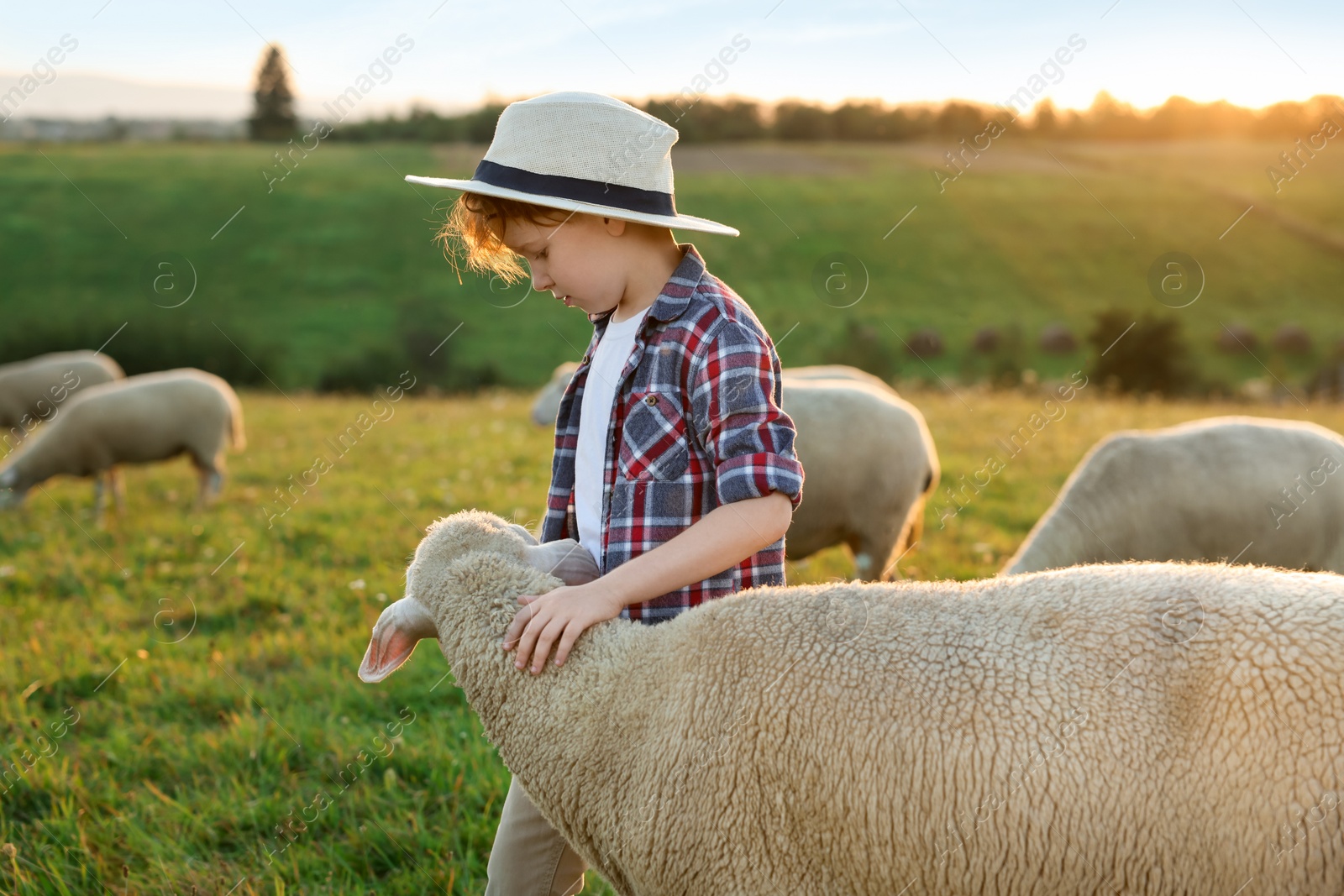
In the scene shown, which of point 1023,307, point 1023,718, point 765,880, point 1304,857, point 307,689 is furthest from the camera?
point 1023,307

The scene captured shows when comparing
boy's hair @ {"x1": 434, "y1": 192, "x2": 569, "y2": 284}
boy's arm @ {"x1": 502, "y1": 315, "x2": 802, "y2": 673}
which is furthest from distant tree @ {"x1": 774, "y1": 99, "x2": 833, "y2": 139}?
boy's arm @ {"x1": 502, "y1": 315, "x2": 802, "y2": 673}

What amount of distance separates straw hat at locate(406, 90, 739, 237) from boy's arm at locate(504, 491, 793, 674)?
53 cm

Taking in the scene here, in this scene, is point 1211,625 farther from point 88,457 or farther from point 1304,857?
point 88,457

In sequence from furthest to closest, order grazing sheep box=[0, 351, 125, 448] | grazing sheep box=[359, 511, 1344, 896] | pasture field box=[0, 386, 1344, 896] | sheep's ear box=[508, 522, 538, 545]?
1. grazing sheep box=[0, 351, 125, 448]
2. pasture field box=[0, 386, 1344, 896]
3. sheep's ear box=[508, 522, 538, 545]
4. grazing sheep box=[359, 511, 1344, 896]

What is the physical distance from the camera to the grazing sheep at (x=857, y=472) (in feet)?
16.5

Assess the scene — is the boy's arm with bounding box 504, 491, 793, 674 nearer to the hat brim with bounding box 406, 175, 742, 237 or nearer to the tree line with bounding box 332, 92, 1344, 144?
the hat brim with bounding box 406, 175, 742, 237

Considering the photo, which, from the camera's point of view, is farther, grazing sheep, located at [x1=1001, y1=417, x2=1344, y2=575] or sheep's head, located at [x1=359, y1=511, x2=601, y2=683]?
grazing sheep, located at [x1=1001, y1=417, x2=1344, y2=575]

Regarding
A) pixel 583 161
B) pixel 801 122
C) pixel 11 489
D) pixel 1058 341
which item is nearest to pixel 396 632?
pixel 583 161

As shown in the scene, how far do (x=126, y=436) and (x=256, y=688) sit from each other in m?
5.53

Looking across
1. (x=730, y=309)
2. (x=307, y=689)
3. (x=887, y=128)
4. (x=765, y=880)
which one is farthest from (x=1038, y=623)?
(x=887, y=128)

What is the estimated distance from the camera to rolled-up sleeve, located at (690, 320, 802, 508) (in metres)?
1.67

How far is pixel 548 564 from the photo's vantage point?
1.87 meters

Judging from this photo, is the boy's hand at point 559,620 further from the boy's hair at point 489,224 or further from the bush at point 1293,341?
the bush at point 1293,341

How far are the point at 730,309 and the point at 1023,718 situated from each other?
89 centimetres
